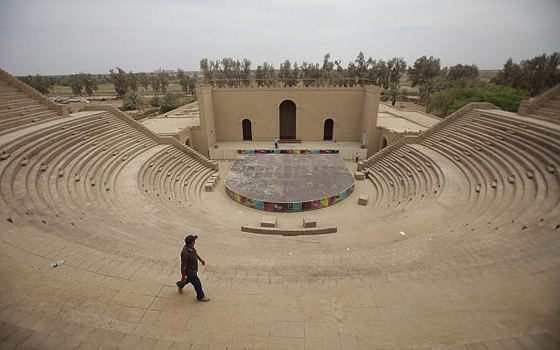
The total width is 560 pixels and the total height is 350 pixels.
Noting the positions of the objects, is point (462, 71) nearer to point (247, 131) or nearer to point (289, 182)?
point (247, 131)

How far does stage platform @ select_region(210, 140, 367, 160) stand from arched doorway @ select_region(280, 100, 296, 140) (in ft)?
9.05

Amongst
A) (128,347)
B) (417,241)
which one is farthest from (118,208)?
(417,241)

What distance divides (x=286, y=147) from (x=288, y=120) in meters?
Answer: 4.67

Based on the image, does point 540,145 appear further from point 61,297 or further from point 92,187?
point 92,187

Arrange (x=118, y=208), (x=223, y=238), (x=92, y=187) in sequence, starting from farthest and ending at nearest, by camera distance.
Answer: (x=92, y=187) < (x=118, y=208) < (x=223, y=238)

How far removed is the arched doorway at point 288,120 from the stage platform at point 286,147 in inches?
109

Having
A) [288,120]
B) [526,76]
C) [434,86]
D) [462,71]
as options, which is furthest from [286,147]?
[462,71]

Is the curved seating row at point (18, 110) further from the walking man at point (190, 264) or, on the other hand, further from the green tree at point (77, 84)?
the green tree at point (77, 84)

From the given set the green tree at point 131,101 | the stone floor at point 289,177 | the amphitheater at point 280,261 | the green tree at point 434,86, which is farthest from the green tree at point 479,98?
the green tree at point 131,101

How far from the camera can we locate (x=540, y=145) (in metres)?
11.9

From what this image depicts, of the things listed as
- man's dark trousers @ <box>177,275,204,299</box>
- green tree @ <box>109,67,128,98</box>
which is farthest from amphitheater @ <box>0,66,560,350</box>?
green tree @ <box>109,67,128,98</box>

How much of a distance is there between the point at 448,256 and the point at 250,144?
19581 millimetres

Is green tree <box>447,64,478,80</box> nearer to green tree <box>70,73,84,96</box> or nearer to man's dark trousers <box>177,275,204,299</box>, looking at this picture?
man's dark trousers <box>177,275,204,299</box>

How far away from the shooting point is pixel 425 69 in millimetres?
61188
